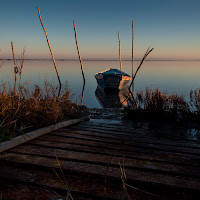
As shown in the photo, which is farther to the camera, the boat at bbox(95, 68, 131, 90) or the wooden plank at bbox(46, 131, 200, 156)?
the boat at bbox(95, 68, 131, 90)

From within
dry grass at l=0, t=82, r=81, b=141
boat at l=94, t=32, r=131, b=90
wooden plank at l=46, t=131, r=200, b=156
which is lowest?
wooden plank at l=46, t=131, r=200, b=156

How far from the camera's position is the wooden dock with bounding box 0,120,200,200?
1.69 meters

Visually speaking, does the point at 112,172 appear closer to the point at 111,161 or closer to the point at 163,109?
the point at 111,161

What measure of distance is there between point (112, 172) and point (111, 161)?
0.32 meters

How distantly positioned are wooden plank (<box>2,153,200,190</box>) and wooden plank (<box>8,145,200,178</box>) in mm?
86

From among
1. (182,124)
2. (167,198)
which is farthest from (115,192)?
(182,124)

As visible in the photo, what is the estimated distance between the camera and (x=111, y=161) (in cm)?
231

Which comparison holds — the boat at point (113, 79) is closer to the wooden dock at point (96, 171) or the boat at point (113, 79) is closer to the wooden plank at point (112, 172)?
the wooden dock at point (96, 171)

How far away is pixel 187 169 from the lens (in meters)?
2.18

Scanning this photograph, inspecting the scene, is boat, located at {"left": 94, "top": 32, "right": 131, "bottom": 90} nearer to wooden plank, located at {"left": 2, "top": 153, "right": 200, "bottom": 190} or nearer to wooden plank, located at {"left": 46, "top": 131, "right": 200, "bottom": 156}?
wooden plank, located at {"left": 46, "top": 131, "right": 200, "bottom": 156}

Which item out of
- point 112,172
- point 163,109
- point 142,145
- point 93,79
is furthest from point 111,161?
point 93,79

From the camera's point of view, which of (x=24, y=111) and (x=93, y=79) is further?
(x=93, y=79)

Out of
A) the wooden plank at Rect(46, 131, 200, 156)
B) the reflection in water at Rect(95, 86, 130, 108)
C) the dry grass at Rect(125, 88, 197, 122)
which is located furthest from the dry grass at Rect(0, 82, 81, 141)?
the reflection in water at Rect(95, 86, 130, 108)

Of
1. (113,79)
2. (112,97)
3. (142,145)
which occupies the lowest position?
(142,145)
